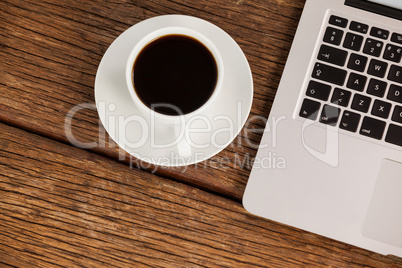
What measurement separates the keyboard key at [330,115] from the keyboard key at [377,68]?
0.22 feet

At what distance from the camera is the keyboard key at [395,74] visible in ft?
1.72

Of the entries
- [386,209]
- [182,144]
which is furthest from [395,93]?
[182,144]

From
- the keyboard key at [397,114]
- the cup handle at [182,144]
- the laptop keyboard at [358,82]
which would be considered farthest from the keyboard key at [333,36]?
the cup handle at [182,144]

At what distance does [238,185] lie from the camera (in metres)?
0.55

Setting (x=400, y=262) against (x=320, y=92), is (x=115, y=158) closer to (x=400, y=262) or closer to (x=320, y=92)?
(x=320, y=92)

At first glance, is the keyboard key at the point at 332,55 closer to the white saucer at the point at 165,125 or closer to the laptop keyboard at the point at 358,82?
the laptop keyboard at the point at 358,82

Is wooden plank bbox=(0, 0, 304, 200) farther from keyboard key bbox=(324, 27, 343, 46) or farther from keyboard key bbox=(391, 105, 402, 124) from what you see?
keyboard key bbox=(391, 105, 402, 124)

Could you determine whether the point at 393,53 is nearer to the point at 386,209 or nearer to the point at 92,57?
the point at 386,209

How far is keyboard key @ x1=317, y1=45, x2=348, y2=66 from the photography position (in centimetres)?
53

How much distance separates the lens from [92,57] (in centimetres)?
56

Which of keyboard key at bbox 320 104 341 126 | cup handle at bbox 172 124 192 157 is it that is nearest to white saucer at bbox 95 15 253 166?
cup handle at bbox 172 124 192 157

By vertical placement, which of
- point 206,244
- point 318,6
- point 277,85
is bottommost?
point 206,244

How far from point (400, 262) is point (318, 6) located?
0.36 metres

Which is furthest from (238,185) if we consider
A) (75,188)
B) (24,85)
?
(24,85)
